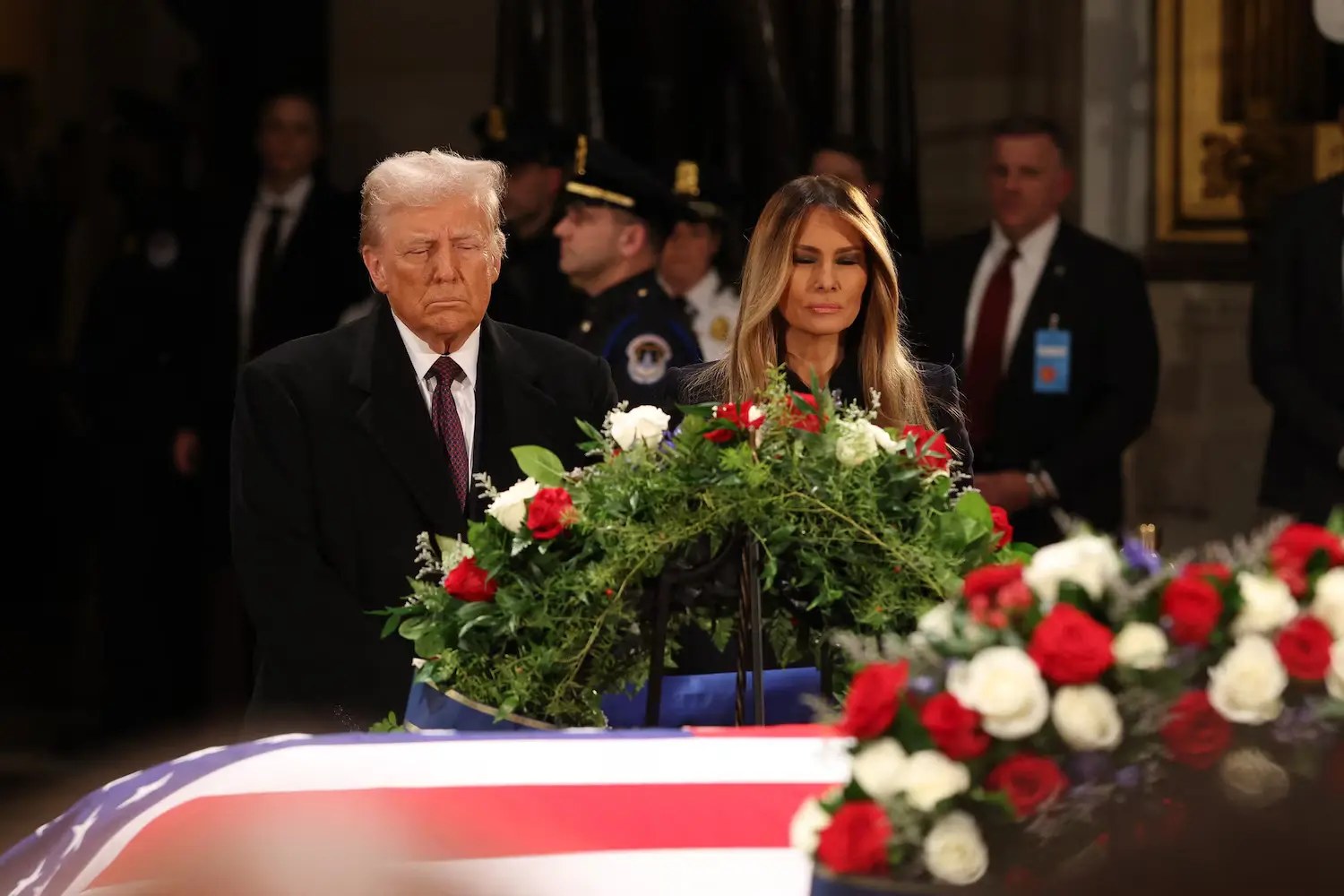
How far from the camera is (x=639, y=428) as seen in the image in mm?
2402

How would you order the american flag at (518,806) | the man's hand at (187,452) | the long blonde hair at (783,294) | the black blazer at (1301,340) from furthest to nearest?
the man's hand at (187,452) → the black blazer at (1301,340) → the long blonde hair at (783,294) → the american flag at (518,806)

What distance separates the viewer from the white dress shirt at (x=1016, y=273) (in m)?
5.12

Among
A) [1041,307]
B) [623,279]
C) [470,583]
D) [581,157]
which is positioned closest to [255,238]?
[581,157]

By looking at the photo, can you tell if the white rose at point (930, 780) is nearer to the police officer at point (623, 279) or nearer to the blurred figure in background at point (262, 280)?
the police officer at point (623, 279)

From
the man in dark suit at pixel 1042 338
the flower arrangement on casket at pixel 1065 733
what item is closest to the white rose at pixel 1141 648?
the flower arrangement on casket at pixel 1065 733

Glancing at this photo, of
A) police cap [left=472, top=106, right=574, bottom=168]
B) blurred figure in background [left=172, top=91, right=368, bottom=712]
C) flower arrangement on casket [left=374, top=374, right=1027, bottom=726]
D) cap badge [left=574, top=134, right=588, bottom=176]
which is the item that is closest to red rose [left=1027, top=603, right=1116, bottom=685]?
flower arrangement on casket [left=374, top=374, right=1027, bottom=726]

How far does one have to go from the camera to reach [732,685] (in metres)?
2.33

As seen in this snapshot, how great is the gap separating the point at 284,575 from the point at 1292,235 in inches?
117

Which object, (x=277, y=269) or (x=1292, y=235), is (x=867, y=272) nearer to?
(x=1292, y=235)

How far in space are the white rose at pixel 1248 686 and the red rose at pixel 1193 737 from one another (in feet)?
0.04

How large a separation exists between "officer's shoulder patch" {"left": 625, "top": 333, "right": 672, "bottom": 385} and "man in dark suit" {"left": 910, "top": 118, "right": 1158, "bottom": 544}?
0.78 meters

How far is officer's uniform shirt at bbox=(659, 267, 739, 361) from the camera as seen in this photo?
190 inches

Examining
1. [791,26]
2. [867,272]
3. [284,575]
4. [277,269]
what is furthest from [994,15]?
[284,575]

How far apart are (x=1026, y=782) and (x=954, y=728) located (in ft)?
0.20
